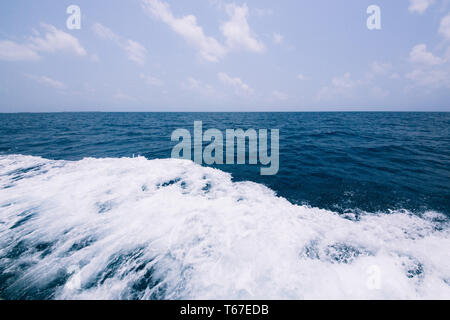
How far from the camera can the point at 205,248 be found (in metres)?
3.20

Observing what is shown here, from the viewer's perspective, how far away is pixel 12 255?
2998mm

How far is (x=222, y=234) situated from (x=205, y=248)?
47 cm

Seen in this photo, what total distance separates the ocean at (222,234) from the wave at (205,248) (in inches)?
0.7

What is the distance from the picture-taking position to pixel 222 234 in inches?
140

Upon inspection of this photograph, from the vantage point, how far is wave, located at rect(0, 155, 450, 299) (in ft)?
8.22

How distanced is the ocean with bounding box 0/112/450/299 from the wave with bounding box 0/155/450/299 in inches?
0.7

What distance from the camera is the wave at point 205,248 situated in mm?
2506

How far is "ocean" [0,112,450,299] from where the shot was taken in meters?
2.54

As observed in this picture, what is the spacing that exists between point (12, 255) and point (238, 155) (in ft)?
26.5

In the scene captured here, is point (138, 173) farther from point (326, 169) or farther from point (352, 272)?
point (326, 169)

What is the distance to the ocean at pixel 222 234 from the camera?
8.34 feet

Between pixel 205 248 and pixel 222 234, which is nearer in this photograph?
pixel 205 248
